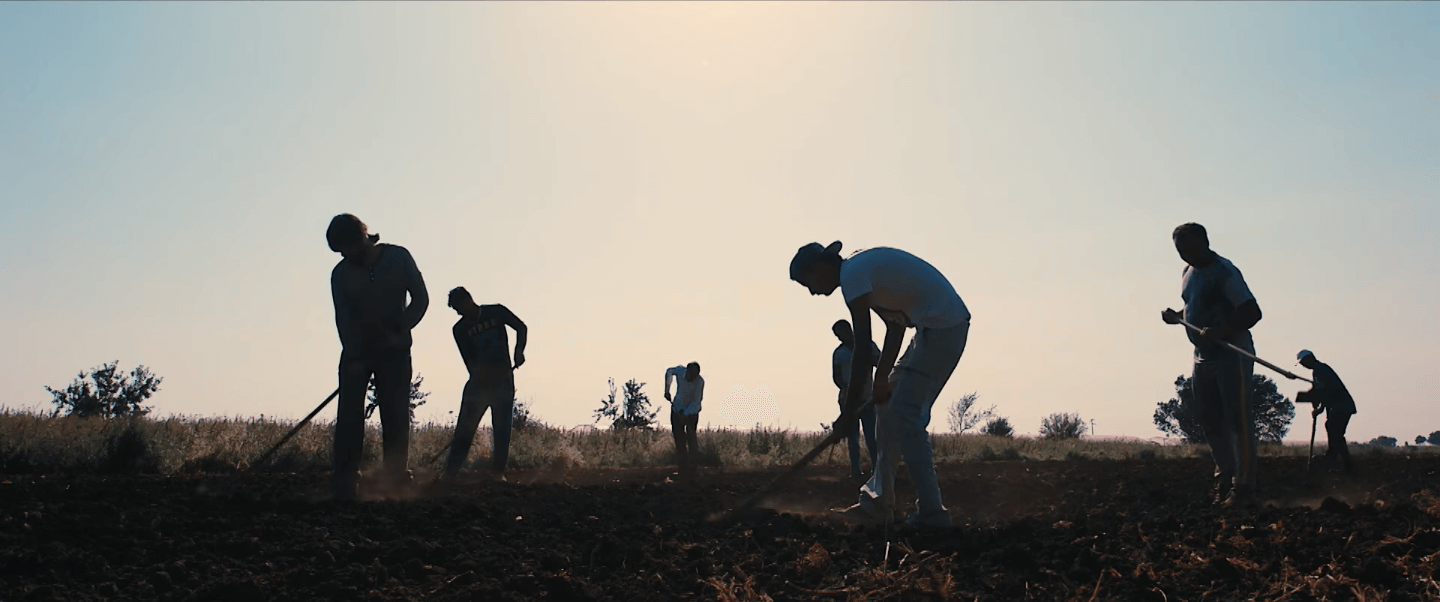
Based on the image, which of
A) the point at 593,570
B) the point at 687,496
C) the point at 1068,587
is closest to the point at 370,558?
the point at 593,570

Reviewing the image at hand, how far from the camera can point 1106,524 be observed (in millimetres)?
5004

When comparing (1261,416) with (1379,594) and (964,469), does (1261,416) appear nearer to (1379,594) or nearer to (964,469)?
(964,469)

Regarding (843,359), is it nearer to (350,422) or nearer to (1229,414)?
(1229,414)

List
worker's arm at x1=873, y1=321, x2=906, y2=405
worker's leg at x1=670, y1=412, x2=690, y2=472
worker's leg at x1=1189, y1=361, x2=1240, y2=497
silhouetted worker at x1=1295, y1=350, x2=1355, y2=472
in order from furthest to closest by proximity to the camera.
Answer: worker's leg at x1=670, y1=412, x2=690, y2=472 → silhouetted worker at x1=1295, y1=350, x2=1355, y2=472 → worker's leg at x1=1189, y1=361, x2=1240, y2=497 → worker's arm at x1=873, y1=321, x2=906, y2=405

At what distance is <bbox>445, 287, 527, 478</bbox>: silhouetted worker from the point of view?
8.95 metres

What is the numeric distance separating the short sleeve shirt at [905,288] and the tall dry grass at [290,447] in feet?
11.9

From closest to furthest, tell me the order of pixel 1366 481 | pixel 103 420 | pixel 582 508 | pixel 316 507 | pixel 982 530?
pixel 982 530 < pixel 316 507 < pixel 582 508 < pixel 1366 481 < pixel 103 420

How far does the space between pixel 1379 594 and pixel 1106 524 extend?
5.61 ft

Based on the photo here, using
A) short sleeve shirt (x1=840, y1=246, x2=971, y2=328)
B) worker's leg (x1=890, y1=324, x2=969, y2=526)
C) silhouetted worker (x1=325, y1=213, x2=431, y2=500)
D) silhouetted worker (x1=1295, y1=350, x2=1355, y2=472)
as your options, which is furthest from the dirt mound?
silhouetted worker (x1=1295, y1=350, x2=1355, y2=472)

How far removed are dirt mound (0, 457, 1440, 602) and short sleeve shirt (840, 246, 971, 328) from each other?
1034mm

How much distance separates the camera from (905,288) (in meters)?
5.12

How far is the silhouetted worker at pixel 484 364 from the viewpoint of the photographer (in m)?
8.95

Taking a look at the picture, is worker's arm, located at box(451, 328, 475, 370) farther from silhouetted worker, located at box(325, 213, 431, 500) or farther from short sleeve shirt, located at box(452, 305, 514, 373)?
silhouetted worker, located at box(325, 213, 431, 500)

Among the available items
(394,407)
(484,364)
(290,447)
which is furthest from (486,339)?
(290,447)
